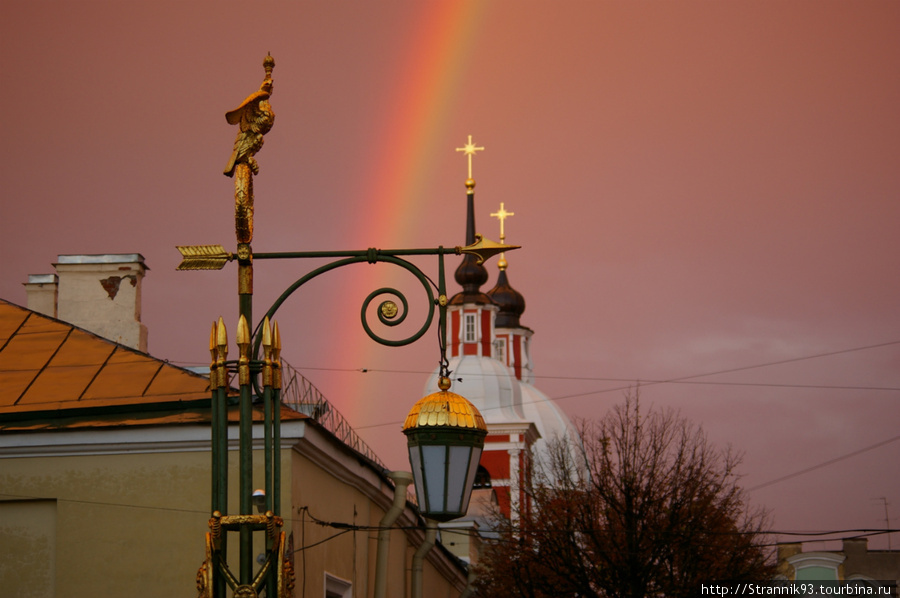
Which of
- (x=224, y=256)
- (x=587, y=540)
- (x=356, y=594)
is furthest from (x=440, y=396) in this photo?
(x=587, y=540)

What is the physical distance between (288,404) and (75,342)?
2.31 meters

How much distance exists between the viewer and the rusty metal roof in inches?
494

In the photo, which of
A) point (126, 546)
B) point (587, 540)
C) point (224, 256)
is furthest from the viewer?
point (587, 540)

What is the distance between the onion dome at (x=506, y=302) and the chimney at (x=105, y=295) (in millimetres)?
57807

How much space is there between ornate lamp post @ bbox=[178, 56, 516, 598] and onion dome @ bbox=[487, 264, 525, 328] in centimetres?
6666

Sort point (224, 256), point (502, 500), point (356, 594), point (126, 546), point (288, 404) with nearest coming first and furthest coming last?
1. point (224, 256)
2. point (126, 546)
3. point (288, 404)
4. point (356, 594)
5. point (502, 500)

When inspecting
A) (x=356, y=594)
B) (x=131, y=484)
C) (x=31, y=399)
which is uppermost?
(x=31, y=399)

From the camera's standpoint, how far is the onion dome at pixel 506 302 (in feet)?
246

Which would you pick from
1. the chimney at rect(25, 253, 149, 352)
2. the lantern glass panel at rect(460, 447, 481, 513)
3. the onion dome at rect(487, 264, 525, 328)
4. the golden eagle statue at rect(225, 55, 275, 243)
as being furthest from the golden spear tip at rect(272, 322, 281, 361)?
the onion dome at rect(487, 264, 525, 328)

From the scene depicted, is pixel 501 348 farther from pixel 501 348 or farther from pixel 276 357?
pixel 276 357

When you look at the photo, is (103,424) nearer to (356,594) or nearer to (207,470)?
(207,470)

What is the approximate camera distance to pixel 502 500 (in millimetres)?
50438

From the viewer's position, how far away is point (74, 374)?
1320 centimetres

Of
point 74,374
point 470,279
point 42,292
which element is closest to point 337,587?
point 74,374
